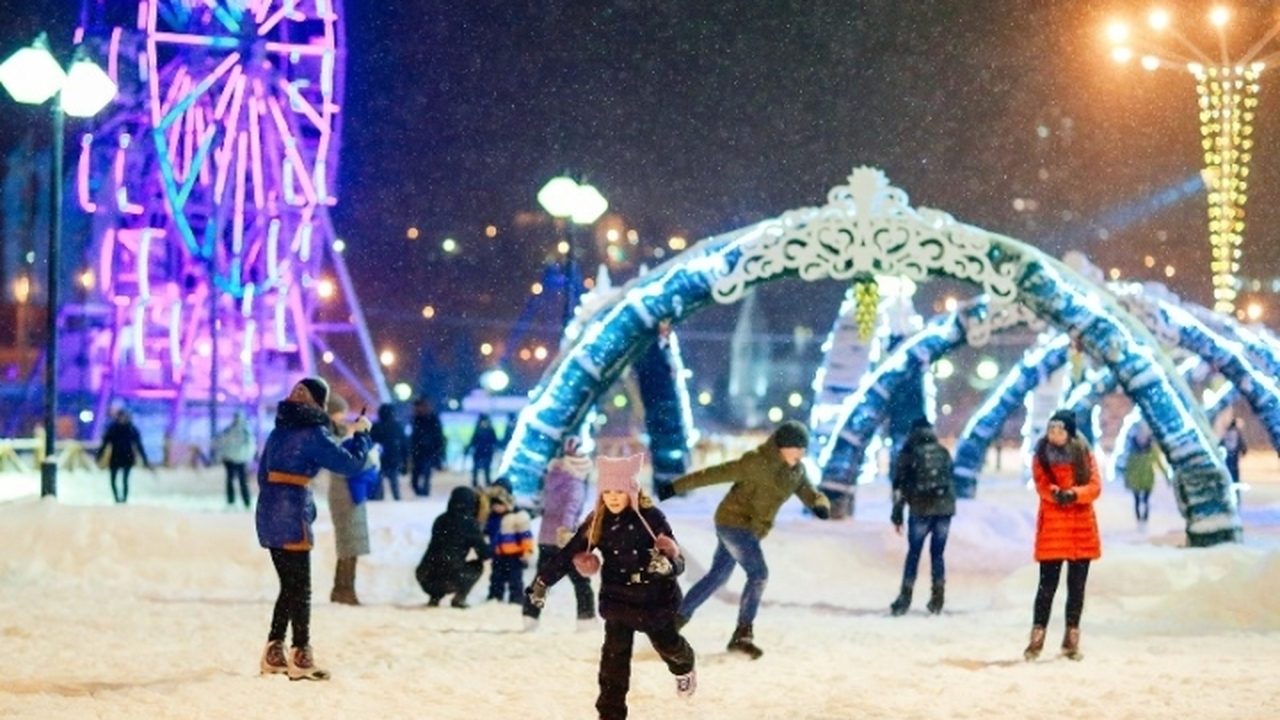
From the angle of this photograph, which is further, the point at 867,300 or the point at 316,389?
the point at 867,300

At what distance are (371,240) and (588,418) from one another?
237 ft

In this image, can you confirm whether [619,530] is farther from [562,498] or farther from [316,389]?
[562,498]

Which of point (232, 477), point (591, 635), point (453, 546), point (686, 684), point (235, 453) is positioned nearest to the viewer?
point (686, 684)

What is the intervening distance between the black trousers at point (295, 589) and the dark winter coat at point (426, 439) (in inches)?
716

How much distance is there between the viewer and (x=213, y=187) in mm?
39594

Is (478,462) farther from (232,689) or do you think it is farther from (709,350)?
(709,350)

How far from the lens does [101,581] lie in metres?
15.6

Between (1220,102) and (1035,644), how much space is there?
17.1m

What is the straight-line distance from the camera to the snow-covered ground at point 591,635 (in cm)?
909

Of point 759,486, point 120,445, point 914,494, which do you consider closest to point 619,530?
point 759,486

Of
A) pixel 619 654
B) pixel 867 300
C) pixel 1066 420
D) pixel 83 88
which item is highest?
pixel 83 88

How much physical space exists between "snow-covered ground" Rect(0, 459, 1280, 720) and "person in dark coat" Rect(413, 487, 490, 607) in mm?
266

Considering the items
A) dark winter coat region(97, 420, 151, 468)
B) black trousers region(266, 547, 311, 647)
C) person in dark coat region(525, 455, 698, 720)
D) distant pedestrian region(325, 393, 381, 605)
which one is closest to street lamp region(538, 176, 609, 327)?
distant pedestrian region(325, 393, 381, 605)

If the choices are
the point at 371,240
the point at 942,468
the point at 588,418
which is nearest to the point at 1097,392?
the point at 588,418
